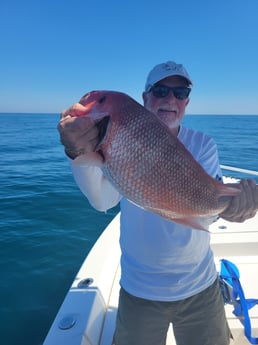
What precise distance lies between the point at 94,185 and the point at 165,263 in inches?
26.6

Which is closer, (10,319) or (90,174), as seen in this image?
(90,174)

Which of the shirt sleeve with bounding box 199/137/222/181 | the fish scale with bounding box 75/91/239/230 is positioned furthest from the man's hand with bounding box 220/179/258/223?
the shirt sleeve with bounding box 199/137/222/181

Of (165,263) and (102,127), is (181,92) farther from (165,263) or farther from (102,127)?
(165,263)

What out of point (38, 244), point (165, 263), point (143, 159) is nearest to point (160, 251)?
point (165, 263)

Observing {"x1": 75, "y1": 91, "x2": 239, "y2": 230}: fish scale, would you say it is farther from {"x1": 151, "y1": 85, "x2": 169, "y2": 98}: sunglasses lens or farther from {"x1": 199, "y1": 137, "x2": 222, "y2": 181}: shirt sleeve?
{"x1": 151, "y1": 85, "x2": 169, "y2": 98}: sunglasses lens

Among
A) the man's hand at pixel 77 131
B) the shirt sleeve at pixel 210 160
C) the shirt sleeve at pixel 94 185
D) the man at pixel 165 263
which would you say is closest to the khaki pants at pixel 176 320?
the man at pixel 165 263

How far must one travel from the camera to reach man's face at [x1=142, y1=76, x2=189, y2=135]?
1.79 meters

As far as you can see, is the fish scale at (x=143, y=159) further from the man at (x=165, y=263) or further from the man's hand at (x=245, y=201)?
the man at (x=165, y=263)

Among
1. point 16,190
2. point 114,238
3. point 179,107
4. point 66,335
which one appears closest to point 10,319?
point 114,238

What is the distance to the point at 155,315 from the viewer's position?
1766 millimetres

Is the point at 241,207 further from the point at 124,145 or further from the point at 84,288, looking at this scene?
the point at 84,288

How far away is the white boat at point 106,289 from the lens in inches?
88.8

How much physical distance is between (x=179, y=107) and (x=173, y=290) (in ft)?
3.84

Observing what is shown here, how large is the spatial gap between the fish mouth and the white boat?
172cm
